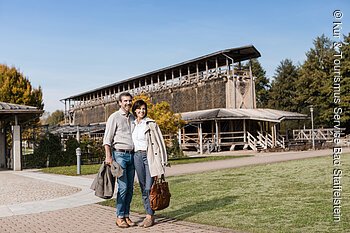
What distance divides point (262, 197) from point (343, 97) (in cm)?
3912

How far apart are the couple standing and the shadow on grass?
0.72 metres

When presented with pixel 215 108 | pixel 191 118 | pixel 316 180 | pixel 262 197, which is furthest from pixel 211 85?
pixel 262 197

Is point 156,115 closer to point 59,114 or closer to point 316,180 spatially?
point 316,180

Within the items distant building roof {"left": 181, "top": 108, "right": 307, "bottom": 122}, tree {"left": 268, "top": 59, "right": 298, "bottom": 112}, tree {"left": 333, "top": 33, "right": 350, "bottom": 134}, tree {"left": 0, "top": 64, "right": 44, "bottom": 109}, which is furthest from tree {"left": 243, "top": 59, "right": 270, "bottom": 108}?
tree {"left": 0, "top": 64, "right": 44, "bottom": 109}

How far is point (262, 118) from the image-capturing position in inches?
1245

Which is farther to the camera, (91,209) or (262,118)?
(262,118)

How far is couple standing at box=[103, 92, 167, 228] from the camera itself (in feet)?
20.5

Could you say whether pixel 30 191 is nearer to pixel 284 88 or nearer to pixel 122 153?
pixel 122 153

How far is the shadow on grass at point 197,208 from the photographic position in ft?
22.5

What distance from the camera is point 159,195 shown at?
20.0ft

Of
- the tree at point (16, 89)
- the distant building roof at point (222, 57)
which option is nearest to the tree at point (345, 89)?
the distant building roof at point (222, 57)

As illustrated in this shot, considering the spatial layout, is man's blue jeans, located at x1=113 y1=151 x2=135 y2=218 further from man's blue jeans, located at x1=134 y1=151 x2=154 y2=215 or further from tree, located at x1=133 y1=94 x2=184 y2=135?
tree, located at x1=133 y1=94 x2=184 y2=135

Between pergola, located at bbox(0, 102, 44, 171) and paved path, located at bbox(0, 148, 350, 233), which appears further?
pergola, located at bbox(0, 102, 44, 171)

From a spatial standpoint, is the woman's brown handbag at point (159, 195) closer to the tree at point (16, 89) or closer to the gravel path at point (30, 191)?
the gravel path at point (30, 191)
